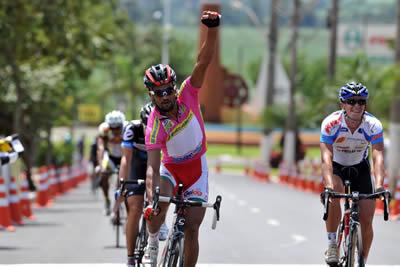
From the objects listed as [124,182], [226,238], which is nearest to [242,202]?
[226,238]

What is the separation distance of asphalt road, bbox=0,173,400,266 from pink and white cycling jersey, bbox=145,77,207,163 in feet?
15.7

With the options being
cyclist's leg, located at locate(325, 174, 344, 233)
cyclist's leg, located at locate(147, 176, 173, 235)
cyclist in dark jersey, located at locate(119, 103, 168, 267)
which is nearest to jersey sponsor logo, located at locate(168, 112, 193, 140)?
cyclist's leg, located at locate(147, 176, 173, 235)

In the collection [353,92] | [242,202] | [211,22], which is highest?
[211,22]

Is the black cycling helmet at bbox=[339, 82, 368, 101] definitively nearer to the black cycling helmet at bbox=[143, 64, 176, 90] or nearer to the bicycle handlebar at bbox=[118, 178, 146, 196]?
the black cycling helmet at bbox=[143, 64, 176, 90]

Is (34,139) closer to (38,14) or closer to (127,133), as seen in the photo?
(38,14)

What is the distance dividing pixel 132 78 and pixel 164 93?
9844 centimetres

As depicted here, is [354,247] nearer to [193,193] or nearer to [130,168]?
[193,193]

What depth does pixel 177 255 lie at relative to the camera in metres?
11.9

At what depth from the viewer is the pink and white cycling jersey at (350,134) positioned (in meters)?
13.6

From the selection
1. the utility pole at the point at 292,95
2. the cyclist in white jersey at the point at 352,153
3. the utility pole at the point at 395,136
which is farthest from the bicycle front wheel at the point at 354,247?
the utility pole at the point at 292,95

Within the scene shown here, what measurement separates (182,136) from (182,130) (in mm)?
56

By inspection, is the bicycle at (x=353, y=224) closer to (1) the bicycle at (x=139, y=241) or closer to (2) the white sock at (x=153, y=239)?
(2) the white sock at (x=153, y=239)

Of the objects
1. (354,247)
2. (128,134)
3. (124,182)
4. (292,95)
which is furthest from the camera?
(292,95)

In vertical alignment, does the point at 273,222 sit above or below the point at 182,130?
Answer: below
